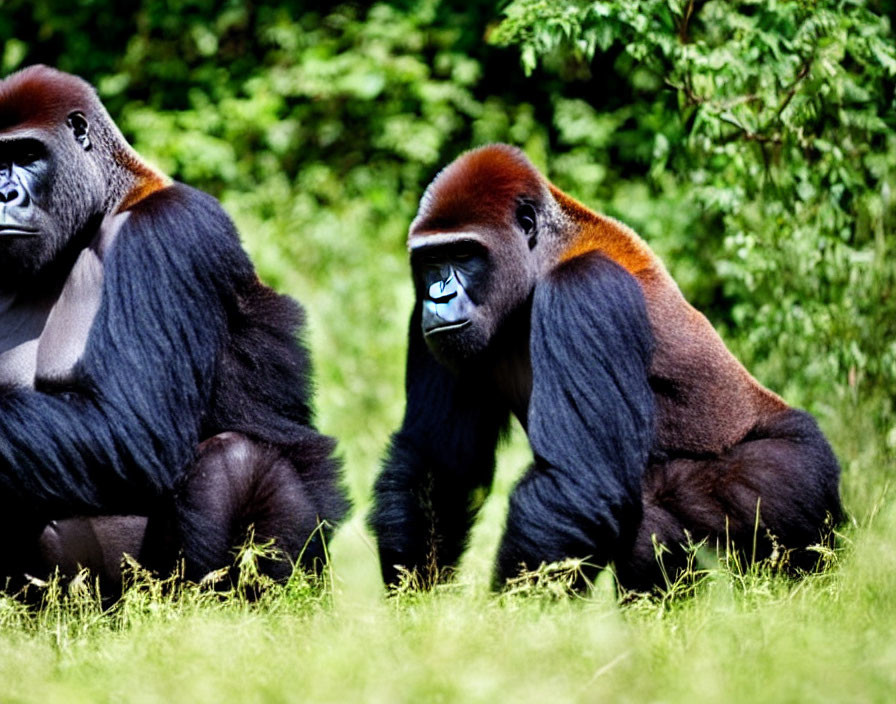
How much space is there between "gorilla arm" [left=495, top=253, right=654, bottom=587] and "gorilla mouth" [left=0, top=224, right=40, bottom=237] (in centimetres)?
157

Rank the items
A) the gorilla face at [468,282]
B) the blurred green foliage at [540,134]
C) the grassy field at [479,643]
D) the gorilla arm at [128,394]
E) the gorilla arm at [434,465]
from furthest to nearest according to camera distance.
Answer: the blurred green foliage at [540,134] < the gorilla arm at [434,465] < the gorilla face at [468,282] < the gorilla arm at [128,394] < the grassy field at [479,643]

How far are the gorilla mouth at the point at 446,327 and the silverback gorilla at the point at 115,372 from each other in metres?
0.67

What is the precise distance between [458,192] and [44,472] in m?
1.52

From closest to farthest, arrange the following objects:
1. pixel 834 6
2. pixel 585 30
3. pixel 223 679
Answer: pixel 223 679 < pixel 585 30 < pixel 834 6

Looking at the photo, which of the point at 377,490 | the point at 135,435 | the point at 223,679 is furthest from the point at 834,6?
the point at 223,679

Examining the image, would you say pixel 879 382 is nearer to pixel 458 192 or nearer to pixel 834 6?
pixel 834 6

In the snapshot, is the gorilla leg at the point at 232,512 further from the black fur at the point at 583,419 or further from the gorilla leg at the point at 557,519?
the gorilla leg at the point at 557,519

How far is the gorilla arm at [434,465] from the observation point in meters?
4.42

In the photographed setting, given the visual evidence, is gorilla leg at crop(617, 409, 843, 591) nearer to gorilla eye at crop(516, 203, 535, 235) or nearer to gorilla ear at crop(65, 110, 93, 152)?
gorilla eye at crop(516, 203, 535, 235)

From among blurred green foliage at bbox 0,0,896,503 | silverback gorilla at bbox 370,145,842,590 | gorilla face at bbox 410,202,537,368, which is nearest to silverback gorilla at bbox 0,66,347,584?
silverback gorilla at bbox 370,145,842,590

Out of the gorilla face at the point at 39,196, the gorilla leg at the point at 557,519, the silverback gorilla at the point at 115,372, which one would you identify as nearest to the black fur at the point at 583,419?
the gorilla leg at the point at 557,519

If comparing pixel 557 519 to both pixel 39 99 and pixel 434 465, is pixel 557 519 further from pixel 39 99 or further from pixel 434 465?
pixel 39 99

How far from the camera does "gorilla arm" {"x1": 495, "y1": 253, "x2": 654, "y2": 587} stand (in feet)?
12.8

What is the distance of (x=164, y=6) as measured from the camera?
1009cm
